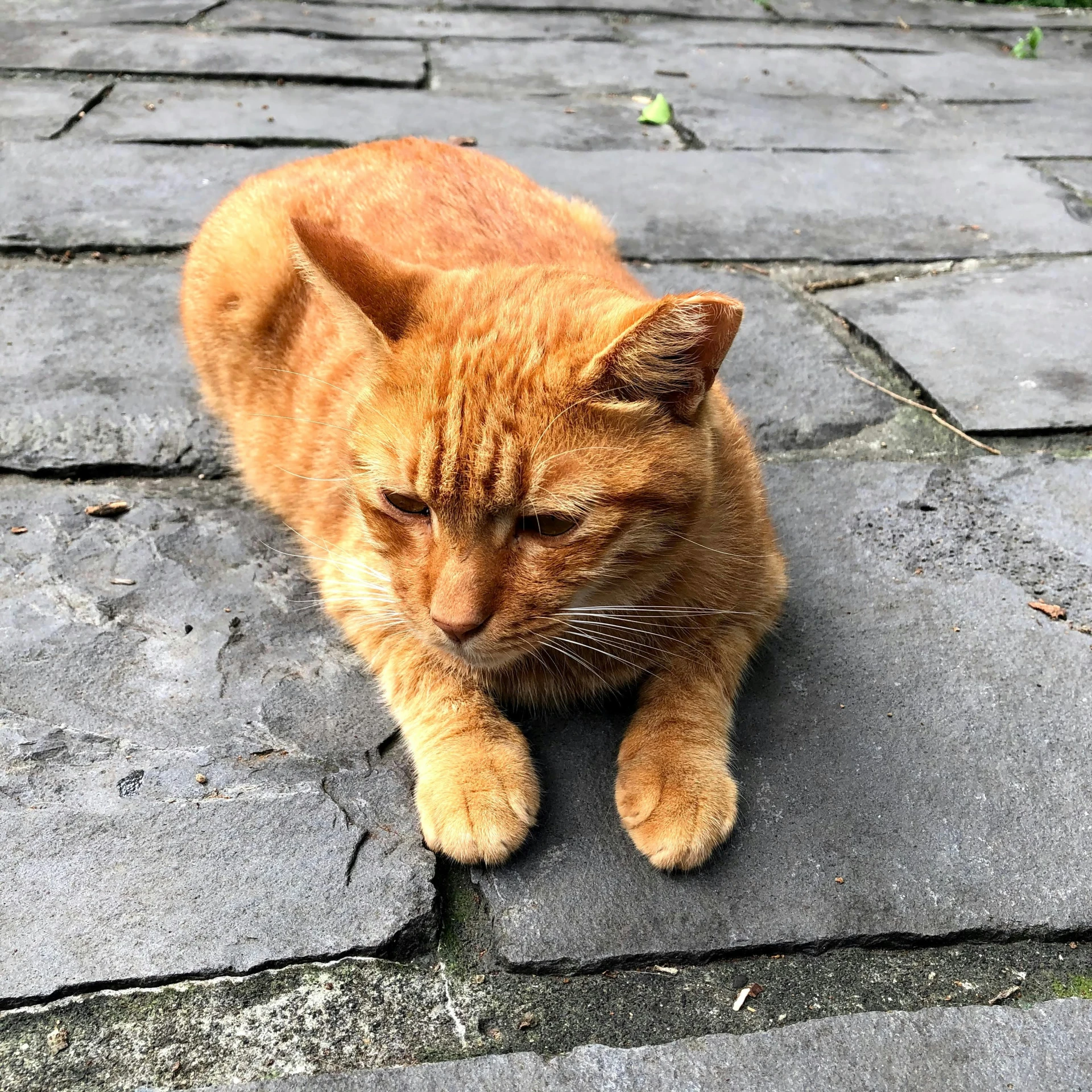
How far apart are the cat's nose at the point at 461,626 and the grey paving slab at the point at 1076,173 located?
3.89 metres

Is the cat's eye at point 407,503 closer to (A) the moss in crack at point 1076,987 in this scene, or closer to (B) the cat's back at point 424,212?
(B) the cat's back at point 424,212

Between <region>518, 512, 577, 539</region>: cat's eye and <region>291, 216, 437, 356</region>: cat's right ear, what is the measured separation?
1.54 feet

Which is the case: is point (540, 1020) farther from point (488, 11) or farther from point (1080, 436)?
point (488, 11)

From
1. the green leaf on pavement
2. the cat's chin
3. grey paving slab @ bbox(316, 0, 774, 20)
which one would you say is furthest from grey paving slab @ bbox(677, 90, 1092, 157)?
the cat's chin

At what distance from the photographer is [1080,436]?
120 inches

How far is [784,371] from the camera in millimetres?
3299

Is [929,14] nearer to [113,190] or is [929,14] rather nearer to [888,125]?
[888,125]

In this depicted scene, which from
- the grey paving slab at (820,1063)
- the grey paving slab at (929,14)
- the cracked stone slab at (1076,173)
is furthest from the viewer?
the grey paving slab at (929,14)

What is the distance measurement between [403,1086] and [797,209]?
3732mm

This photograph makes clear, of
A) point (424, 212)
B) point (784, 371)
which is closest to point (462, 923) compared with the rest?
point (424, 212)

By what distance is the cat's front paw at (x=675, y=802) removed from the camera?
1.83 m

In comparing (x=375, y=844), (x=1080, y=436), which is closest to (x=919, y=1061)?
(x=375, y=844)

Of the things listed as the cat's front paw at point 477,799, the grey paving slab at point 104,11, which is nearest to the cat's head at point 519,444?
the cat's front paw at point 477,799

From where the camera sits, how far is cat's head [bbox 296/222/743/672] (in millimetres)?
1850
